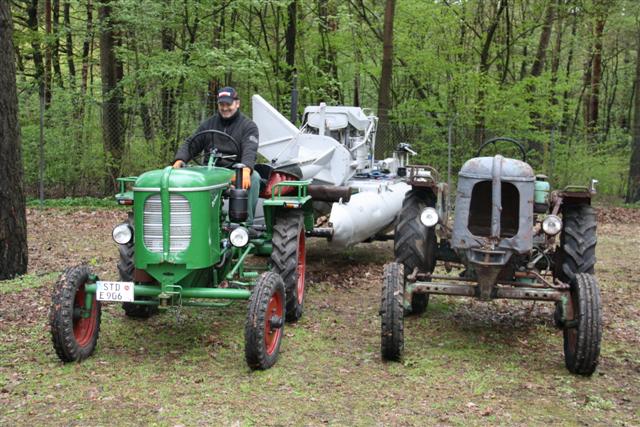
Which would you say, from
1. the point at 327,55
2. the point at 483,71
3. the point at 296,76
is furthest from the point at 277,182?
the point at 327,55

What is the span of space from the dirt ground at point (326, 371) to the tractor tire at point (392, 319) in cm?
14

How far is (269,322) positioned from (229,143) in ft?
6.53

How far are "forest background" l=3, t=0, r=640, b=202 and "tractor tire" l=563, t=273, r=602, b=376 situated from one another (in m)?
10.2

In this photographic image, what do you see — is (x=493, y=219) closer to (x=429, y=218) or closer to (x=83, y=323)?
(x=429, y=218)

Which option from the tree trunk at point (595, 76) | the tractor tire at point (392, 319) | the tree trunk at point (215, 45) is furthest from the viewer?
the tree trunk at point (595, 76)

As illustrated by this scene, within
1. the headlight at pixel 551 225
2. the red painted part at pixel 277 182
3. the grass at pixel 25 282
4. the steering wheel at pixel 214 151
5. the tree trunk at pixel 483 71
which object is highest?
the tree trunk at pixel 483 71

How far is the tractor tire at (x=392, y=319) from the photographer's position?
17.1 feet

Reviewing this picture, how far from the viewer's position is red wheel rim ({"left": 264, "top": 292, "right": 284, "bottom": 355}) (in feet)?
17.0

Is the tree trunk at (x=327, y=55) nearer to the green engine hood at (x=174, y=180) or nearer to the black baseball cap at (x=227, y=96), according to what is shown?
A: the black baseball cap at (x=227, y=96)

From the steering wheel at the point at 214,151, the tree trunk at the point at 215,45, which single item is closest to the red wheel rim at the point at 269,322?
the steering wheel at the point at 214,151

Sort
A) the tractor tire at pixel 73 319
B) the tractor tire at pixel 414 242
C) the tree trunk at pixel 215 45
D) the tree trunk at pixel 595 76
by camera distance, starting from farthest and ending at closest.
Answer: the tree trunk at pixel 595 76 → the tree trunk at pixel 215 45 → the tractor tire at pixel 414 242 → the tractor tire at pixel 73 319

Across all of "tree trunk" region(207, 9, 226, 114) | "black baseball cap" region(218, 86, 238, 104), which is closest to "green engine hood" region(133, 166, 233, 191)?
"black baseball cap" region(218, 86, 238, 104)

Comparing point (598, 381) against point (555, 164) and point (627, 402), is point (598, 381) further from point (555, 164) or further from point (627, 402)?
point (555, 164)

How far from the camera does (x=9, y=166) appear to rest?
738 cm
